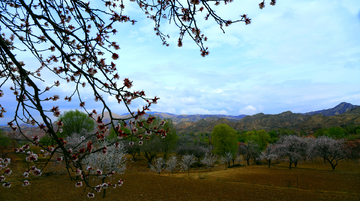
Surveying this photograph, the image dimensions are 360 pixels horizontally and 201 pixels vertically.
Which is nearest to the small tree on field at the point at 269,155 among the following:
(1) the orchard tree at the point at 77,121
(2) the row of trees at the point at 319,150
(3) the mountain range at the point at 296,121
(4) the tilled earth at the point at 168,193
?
(2) the row of trees at the point at 319,150

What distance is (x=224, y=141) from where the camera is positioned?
2919cm

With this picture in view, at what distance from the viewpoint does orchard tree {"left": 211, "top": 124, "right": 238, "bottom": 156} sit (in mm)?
28875

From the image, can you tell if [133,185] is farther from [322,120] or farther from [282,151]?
Result: [322,120]

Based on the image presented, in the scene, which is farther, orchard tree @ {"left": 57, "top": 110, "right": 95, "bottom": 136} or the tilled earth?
orchard tree @ {"left": 57, "top": 110, "right": 95, "bottom": 136}

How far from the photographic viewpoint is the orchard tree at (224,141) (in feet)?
94.7

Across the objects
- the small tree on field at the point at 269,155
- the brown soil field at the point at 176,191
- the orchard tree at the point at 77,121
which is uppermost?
the orchard tree at the point at 77,121

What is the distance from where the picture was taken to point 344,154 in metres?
19.4

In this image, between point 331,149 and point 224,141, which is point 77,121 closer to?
point 224,141

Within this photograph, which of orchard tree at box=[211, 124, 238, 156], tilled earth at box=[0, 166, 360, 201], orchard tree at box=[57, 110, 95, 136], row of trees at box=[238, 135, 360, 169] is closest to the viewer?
tilled earth at box=[0, 166, 360, 201]

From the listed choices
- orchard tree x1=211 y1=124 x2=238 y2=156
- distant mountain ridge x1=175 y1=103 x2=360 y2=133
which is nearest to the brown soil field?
orchard tree x1=211 y1=124 x2=238 y2=156

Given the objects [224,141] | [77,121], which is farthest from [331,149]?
[77,121]

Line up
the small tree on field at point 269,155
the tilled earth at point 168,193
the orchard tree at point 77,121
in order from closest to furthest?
1. the tilled earth at point 168,193
2. the small tree on field at point 269,155
3. the orchard tree at point 77,121

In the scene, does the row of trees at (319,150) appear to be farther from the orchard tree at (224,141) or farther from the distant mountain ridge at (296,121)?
the distant mountain ridge at (296,121)

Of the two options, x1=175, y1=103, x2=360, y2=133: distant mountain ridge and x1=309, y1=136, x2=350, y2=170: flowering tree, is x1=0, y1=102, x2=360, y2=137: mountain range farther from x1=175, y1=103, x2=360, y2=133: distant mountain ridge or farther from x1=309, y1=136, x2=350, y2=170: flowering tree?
x1=309, y1=136, x2=350, y2=170: flowering tree
